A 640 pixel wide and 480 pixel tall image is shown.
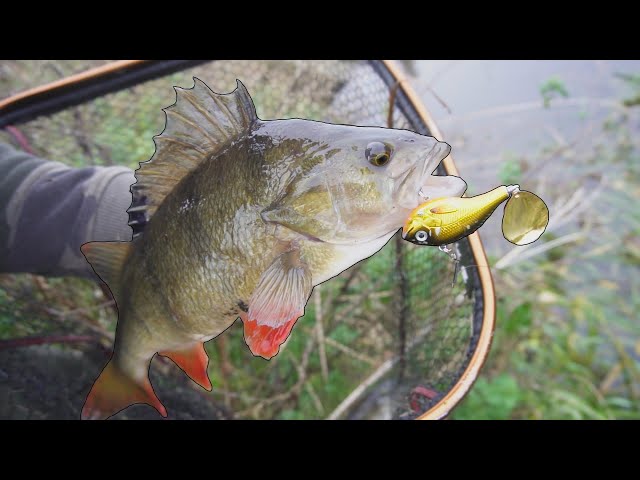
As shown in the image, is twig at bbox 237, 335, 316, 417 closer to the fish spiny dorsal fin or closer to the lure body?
the fish spiny dorsal fin

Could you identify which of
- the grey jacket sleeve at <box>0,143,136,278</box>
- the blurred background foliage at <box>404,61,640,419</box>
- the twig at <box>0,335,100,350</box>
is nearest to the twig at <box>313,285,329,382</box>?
the blurred background foliage at <box>404,61,640,419</box>

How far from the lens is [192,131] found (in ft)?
3.70

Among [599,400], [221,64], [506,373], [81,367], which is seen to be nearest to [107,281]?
[81,367]

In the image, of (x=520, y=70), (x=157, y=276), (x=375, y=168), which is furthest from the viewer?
(x=520, y=70)

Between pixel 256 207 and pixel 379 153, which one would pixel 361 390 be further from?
pixel 379 153

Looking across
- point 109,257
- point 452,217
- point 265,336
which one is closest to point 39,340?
point 109,257

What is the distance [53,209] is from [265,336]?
1.08 meters

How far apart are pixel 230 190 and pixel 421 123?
2.66ft

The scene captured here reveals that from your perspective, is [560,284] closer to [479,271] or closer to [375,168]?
[479,271]

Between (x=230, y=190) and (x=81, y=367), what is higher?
(x=230, y=190)

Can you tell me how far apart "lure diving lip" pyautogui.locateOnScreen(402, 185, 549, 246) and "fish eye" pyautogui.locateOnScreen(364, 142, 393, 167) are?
5.8 inches

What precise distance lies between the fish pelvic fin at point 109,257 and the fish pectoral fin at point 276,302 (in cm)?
42
